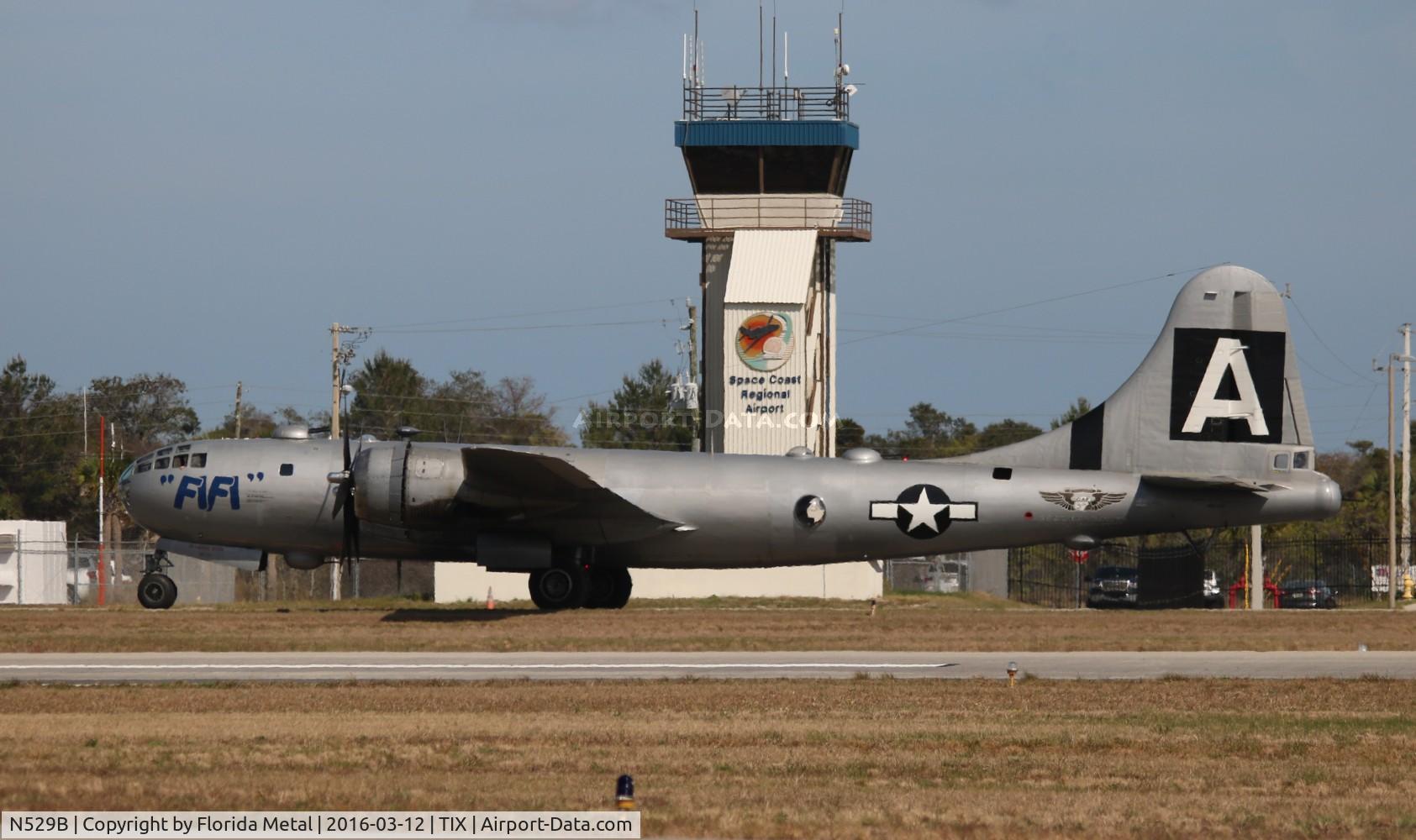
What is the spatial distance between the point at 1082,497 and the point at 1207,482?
8.08ft

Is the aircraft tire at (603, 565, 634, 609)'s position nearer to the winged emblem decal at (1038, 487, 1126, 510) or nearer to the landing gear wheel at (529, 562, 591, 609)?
the landing gear wheel at (529, 562, 591, 609)

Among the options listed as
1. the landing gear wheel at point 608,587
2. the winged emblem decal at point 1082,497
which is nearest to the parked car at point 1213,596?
the winged emblem decal at point 1082,497

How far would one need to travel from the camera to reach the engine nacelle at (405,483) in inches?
1224

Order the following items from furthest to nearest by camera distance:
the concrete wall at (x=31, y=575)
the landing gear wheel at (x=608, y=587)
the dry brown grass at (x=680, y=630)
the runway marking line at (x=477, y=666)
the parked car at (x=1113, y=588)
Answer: the parked car at (x=1113, y=588), the concrete wall at (x=31, y=575), the landing gear wheel at (x=608, y=587), the dry brown grass at (x=680, y=630), the runway marking line at (x=477, y=666)

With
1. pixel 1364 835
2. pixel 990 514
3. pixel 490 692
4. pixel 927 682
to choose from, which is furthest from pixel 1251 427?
pixel 1364 835

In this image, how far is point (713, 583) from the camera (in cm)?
4753

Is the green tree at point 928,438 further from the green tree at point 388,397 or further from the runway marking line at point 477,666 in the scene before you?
the runway marking line at point 477,666

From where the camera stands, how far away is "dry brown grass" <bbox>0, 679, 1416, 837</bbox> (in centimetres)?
1244

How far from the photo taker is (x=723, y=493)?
3275cm

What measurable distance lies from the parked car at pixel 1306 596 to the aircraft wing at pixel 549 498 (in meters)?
28.8

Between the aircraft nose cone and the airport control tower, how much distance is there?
73.8 ft

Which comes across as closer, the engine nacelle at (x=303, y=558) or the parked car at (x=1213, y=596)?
the engine nacelle at (x=303, y=558)

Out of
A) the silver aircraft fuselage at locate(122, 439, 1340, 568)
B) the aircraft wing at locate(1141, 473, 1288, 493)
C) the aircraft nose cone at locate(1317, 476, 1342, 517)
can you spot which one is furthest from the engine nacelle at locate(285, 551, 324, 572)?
the aircraft nose cone at locate(1317, 476, 1342, 517)

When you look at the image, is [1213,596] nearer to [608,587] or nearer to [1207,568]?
[1207,568]
